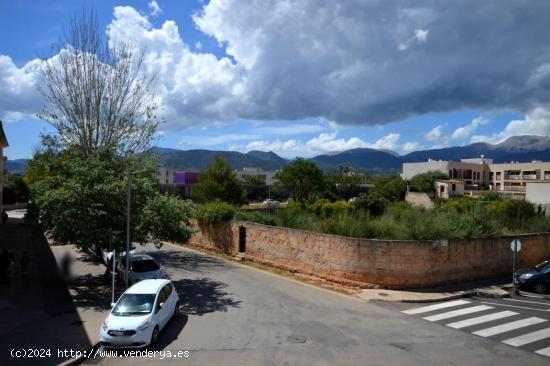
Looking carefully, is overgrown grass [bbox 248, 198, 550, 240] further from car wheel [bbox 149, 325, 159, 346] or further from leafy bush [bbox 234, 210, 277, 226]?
car wheel [bbox 149, 325, 159, 346]

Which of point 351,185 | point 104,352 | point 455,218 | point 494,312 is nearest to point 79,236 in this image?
point 104,352

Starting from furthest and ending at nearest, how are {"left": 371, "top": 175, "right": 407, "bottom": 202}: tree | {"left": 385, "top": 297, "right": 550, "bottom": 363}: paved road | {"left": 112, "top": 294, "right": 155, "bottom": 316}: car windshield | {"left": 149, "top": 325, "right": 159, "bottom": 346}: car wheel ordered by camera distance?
{"left": 371, "top": 175, "right": 407, "bottom": 202}: tree
{"left": 385, "top": 297, "right": 550, "bottom": 363}: paved road
{"left": 112, "top": 294, "right": 155, "bottom": 316}: car windshield
{"left": 149, "top": 325, "right": 159, "bottom": 346}: car wheel

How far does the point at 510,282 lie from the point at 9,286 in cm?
2424

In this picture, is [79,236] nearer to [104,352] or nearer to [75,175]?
[75,175]

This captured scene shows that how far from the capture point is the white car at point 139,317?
1237cm

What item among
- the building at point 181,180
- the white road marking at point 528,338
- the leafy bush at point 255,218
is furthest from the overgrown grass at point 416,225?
the building at point 181,180

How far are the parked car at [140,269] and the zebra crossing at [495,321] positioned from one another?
425 inches

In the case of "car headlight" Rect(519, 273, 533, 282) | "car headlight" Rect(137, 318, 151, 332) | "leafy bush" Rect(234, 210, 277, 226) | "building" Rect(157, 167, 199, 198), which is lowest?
"car headlight" Rect(519, 273, 533, 282)

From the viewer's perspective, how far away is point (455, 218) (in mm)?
24578

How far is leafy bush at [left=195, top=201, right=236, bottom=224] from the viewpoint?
104 feet

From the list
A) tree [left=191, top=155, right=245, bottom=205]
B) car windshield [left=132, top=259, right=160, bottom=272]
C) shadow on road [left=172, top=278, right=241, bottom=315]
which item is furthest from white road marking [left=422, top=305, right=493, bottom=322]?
tree [left=191, top=155, right=245, bottom=205]

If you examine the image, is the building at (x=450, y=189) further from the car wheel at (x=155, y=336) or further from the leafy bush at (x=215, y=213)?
the car wheel at (x=155, y=336)

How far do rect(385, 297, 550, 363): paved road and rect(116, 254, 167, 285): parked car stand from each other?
10201 millimetres

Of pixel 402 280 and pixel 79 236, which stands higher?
pixel 79 236
